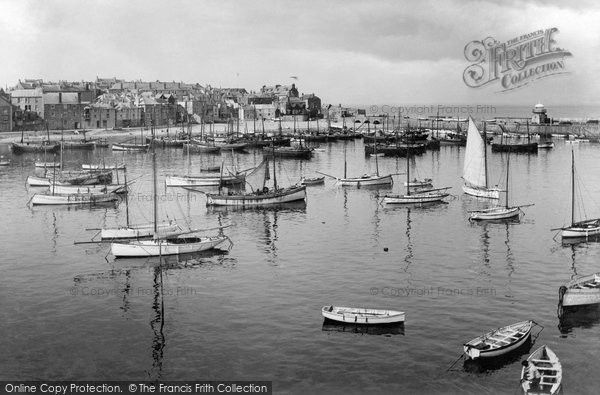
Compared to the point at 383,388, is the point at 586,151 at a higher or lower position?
higher

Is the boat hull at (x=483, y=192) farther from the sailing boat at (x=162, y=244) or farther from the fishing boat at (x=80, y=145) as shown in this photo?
the fishing boat at (x=80, y=145)

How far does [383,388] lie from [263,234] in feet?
110

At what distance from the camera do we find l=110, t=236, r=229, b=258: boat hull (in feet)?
171

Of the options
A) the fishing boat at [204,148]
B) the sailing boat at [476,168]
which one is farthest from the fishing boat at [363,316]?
the fishing boat at [204,148]

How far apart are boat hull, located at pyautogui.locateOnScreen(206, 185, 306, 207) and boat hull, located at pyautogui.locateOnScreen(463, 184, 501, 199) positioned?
22.1 meters

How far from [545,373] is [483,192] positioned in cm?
5519

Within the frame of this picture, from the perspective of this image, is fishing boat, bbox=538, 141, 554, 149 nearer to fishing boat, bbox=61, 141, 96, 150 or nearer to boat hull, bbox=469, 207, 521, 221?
boat hull, bbox=469, 207, 521, 221

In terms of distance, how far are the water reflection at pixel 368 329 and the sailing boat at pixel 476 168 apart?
48.4 m

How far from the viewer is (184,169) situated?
120375 millimetres

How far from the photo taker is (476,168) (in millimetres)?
85125

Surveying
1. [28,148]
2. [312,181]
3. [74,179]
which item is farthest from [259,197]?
[28,148]

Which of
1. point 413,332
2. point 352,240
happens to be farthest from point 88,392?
point 352,240

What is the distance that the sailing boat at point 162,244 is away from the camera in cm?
5225

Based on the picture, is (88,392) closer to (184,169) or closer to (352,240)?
(352,240)
